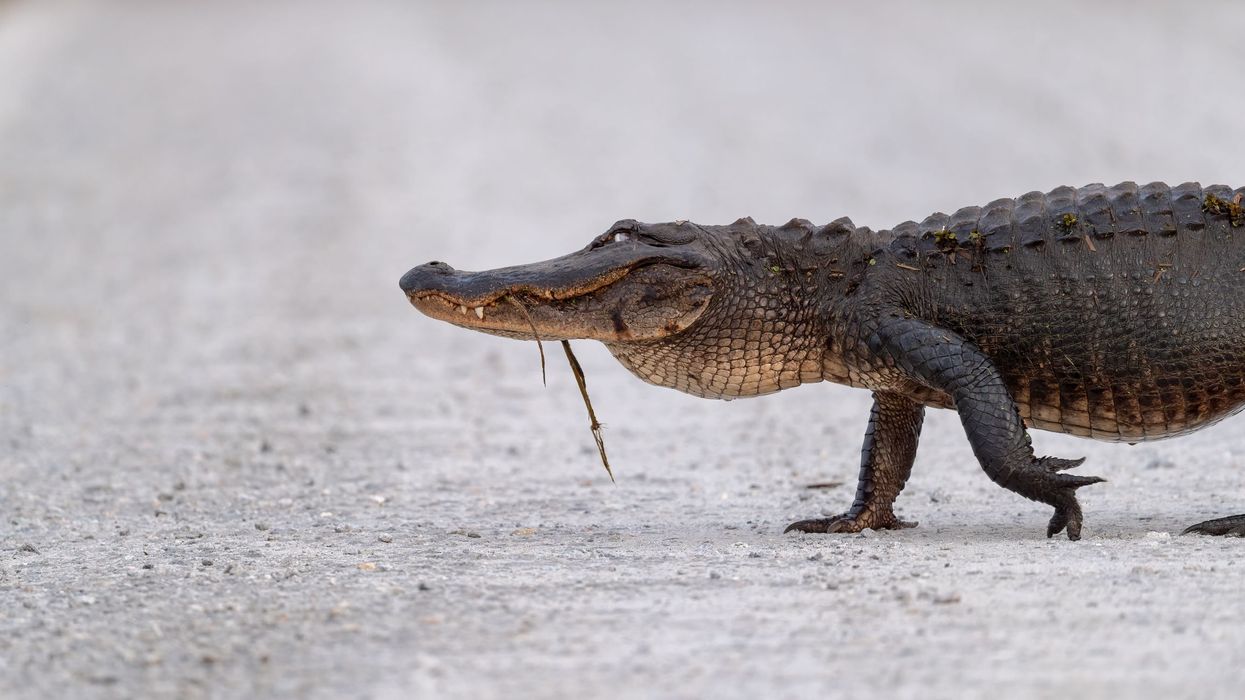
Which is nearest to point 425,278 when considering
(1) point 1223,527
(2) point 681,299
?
(2) point 681,299

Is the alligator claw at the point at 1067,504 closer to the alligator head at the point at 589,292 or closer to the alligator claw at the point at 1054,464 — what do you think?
the alligator claw at the point at 1054,464

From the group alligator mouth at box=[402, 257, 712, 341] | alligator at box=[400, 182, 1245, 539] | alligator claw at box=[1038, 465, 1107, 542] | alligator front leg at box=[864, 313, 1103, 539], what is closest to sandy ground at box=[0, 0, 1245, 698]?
alligator claw at box=[1038, 465, 1107, 542]

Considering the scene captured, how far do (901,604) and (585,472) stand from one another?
149 inches

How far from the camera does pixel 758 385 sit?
6.66 meters

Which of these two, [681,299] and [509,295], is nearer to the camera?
[509,295]

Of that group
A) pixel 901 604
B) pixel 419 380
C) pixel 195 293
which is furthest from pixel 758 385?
pixel 195 293

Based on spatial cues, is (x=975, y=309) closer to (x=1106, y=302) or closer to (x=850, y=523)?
(x=1106, y=302)

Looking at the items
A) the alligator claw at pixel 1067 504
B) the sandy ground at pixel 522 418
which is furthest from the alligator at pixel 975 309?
the sandy ground at pixel 522 418

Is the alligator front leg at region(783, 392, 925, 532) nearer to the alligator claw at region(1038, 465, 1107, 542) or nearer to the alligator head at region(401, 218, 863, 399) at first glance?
the alligator head at region(401, 218, 863, 399)

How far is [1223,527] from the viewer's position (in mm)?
6152

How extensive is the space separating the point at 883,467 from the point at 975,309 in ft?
3.09

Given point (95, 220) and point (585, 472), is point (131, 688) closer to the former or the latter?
point (585, 472)

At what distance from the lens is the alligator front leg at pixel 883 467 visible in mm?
6766

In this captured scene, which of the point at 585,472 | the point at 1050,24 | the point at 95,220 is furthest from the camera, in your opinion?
the point at 1050,24
